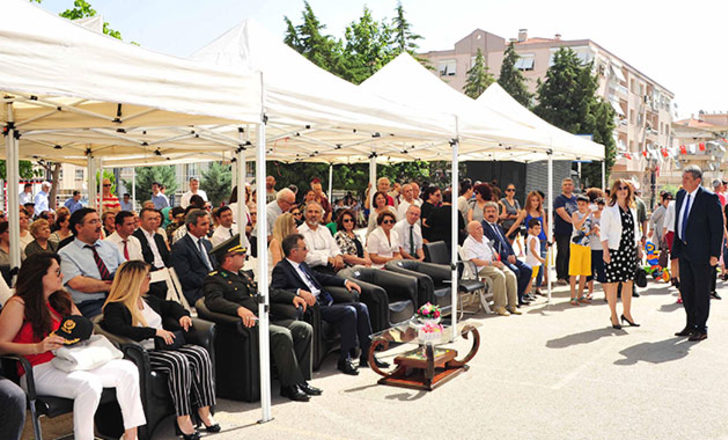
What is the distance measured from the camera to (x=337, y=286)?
22.4ft

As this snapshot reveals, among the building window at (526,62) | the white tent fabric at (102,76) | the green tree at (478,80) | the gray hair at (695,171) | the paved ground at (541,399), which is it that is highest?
the building window at (526,62)

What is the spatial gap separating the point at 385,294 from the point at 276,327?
187cm

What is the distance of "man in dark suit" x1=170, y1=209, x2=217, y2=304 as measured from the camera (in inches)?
256

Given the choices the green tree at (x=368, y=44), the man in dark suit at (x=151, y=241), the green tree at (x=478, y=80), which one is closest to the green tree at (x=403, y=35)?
the green tree at (x=368, y=44)

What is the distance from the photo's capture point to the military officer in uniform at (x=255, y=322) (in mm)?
5375

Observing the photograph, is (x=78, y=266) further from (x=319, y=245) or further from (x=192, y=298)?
(x=319, y=245)

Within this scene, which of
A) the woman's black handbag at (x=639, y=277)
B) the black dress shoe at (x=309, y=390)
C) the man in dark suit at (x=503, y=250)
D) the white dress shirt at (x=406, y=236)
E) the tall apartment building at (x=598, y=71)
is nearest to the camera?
the black dress shoe at (x=309, y=390)

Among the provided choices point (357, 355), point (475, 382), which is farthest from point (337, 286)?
point (475, 382)

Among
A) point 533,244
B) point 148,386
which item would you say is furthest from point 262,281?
point 533,244

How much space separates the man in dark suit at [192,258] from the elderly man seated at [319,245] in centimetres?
113

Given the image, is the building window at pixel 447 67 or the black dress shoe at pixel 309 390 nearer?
the black dress shoe at pixel 309 390

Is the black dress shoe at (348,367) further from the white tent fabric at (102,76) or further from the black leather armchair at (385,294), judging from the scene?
the white tent fabric at (102,76)

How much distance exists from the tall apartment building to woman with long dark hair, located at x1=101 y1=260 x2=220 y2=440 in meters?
49.1

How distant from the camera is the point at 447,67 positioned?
200 ft
